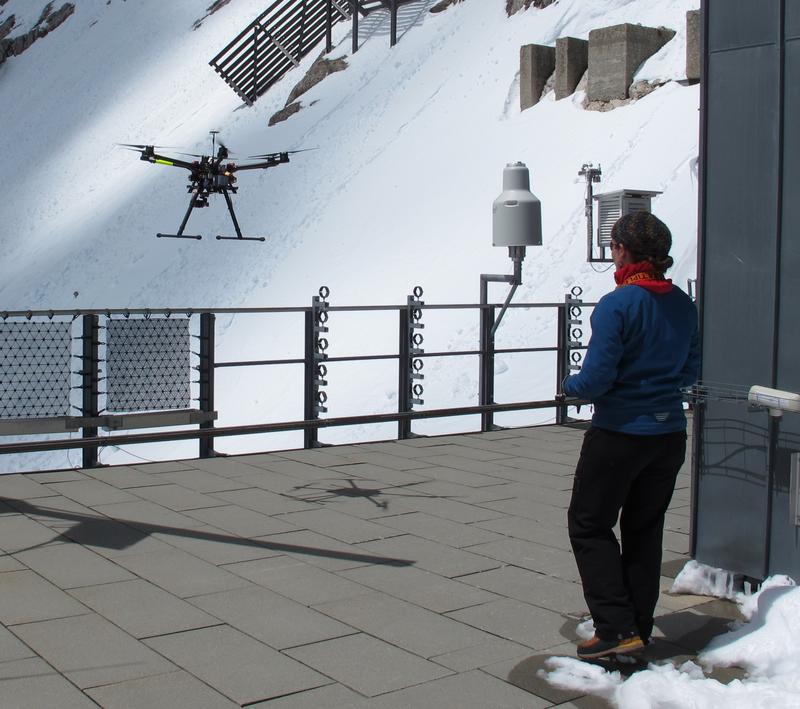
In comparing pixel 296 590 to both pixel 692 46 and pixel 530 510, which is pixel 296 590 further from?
pixel 692 46

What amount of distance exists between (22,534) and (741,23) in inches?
157

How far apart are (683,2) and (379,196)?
311 inches

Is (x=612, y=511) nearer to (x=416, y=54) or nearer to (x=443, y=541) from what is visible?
(x=443, y=541)

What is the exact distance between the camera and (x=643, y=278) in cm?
351

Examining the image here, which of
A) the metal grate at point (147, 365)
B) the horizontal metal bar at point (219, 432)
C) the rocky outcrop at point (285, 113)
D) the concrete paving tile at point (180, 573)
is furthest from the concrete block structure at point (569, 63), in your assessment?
the concrete paving tile at point (180, 573)

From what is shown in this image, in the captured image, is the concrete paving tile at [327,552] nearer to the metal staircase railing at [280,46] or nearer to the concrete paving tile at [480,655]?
the concrete paving tile at [480,655]

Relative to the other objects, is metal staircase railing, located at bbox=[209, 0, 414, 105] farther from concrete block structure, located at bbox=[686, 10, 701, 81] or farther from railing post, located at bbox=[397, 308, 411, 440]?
railing post, located at bbox=[397, 308, 411, 440]

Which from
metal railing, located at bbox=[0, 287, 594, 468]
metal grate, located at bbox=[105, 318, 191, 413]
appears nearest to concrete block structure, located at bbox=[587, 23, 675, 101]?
metal railing, located at bbox=[0, 287, 594, 468]

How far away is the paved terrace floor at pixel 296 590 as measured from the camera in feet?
11.2

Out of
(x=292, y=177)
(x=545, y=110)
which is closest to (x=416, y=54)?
(x=292, y=177)

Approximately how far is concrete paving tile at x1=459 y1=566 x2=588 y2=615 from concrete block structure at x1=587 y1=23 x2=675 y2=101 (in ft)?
61.0

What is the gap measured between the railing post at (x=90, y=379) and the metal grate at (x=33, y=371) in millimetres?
210

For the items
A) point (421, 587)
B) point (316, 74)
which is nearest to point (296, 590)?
point (421, 587)

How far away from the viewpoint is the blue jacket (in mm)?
3412
